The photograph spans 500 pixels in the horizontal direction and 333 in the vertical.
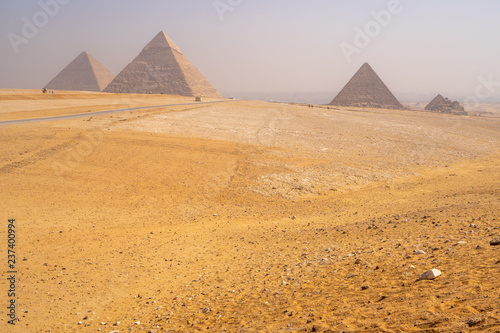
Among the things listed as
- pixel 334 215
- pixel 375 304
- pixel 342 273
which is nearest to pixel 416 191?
pixel 334 215

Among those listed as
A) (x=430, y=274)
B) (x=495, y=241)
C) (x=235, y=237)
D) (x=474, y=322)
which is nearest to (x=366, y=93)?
(x=235, y=237)

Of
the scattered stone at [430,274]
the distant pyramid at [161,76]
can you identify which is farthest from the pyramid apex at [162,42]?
the scattered stone at [430,274]

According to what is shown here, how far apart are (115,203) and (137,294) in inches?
212

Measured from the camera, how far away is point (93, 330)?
5.26 m

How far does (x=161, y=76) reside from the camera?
95062 mm

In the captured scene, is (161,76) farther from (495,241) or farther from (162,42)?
(495,241)

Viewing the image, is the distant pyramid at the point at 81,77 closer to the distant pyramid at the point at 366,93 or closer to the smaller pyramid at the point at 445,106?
the distant pyramid at the point at 366,93

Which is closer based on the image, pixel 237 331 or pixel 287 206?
pixel 237 331

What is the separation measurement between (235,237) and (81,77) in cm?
11880

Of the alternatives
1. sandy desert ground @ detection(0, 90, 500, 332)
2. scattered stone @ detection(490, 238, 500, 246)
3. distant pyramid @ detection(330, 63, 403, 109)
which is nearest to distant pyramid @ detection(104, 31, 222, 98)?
distant pyramid @ detection(330, 63, 403, 109)

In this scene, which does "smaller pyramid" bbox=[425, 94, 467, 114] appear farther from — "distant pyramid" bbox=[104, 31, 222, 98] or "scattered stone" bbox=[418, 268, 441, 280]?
"scattered stone" bbox=[418, 268, 441, 280]

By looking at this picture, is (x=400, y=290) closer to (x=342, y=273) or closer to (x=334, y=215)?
(x=342, y=273)

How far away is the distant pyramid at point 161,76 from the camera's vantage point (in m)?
92.6

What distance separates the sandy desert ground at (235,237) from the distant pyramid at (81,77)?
101 meters
